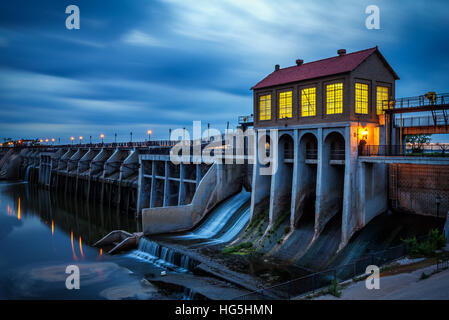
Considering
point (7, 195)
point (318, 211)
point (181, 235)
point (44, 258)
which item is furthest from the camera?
point (7, 195)

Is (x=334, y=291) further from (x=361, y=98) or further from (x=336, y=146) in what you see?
(x=336, y=146)

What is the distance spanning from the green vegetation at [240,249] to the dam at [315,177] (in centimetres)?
24

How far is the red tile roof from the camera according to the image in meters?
26.0

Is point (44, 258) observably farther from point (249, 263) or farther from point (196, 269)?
point (249, 263)

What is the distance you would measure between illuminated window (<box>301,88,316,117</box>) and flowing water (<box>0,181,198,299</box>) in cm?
1498

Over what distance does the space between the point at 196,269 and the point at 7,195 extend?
211 feet

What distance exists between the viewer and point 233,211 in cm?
3469

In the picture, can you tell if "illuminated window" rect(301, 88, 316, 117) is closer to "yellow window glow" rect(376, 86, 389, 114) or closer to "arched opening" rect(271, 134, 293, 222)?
"arched opening" rect(271, 134, 293, 222)

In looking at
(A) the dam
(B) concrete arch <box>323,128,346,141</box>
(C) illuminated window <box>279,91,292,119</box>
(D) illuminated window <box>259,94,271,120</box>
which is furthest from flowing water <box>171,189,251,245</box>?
(B) concrete arch <box>323,128,346,141</box>

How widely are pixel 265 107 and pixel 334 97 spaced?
7558 millimetres
